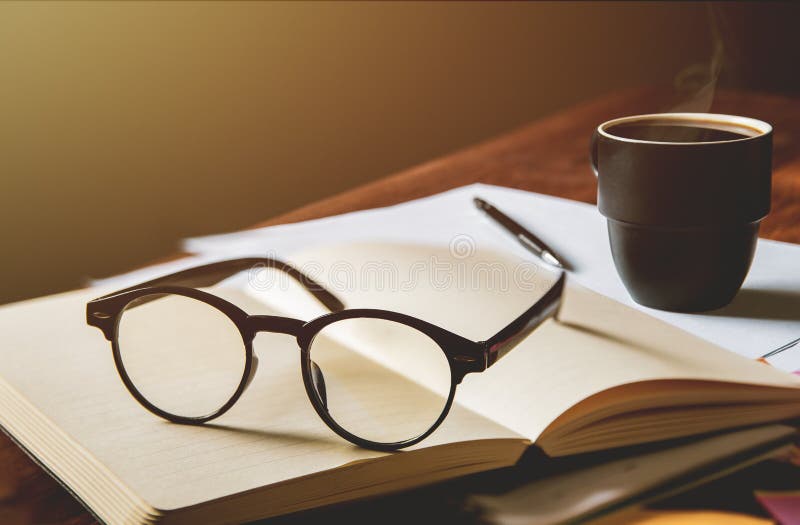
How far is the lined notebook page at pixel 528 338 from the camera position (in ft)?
1.45

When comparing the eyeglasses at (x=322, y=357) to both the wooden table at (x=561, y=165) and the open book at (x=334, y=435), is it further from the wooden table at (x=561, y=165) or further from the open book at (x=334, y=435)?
the wooden table at (x=561, y=165)

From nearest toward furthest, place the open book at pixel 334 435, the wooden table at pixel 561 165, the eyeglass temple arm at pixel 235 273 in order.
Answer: the open book at pixel 334 435
the eyeglass temple arm at pixel 235 273
the wooden table at pixel 561 165

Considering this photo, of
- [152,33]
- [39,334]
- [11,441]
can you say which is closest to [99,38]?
[152,33]

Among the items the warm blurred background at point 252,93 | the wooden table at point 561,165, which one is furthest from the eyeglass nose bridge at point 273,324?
the warm blurred background at point 252,93

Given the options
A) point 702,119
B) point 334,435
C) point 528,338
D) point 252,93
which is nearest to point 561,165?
point 702,119

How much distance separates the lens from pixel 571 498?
1.24 feet

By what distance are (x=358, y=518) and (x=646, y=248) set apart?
0.28 m

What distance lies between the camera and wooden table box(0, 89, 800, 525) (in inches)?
33.8

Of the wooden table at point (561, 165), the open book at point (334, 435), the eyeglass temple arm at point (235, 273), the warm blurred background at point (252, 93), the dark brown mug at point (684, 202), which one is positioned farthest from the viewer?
the warm blurred background at point (252, 93)

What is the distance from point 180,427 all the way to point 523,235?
385 mm

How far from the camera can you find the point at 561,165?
39.0 inches

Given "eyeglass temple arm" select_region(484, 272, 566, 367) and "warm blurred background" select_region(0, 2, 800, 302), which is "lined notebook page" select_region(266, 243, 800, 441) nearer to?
"eyeglass temple arm" select_region(484, 272, 566, 367)

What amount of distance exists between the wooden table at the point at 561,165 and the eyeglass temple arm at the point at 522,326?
11.8 inches

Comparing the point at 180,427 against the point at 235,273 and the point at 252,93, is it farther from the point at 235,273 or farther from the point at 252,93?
the point at 252,93
